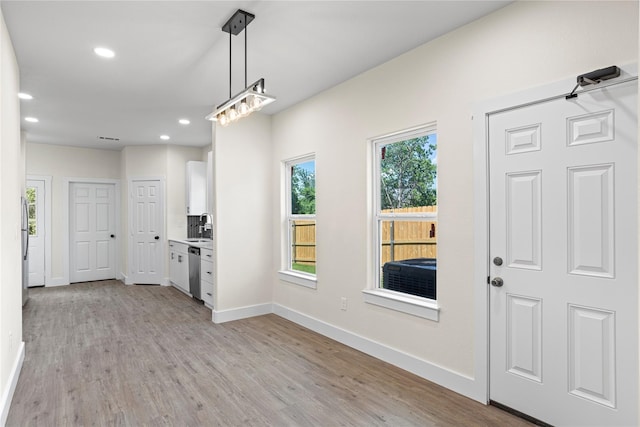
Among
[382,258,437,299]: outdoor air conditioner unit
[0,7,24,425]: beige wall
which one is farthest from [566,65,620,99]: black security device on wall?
[0,7,24,425]: beige wall

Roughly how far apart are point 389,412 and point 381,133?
223 cm

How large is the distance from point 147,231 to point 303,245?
3.93 metres

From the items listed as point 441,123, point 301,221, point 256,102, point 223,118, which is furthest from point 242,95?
point 301,221

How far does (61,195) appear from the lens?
6816mm

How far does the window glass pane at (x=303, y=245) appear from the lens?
14.4 feet

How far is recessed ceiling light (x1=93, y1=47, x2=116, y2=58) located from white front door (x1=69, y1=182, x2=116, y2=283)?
197 inches

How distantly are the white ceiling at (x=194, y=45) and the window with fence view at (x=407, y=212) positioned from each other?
2.67ft

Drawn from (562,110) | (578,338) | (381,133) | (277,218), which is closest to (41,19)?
(381,133)

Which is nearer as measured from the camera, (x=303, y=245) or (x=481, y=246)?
(x=481, y=246)

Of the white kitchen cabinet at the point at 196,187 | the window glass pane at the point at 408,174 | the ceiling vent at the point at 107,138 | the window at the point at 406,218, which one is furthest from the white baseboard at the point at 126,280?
the window glass pane at the point at 408,174

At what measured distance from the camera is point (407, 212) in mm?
3232

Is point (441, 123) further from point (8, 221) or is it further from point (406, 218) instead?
point (8, 221)

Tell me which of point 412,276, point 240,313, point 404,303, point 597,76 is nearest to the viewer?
point 597,76

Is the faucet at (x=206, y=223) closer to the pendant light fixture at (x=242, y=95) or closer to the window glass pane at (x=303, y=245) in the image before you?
the window glass pane at (x=303, y=245)
